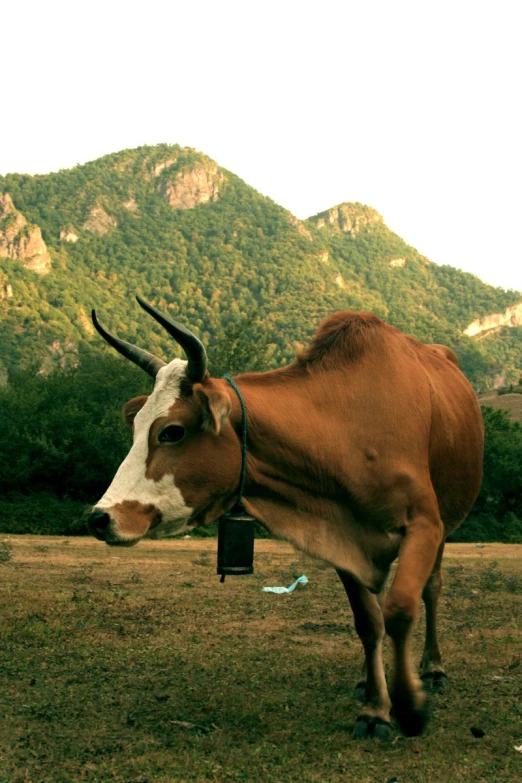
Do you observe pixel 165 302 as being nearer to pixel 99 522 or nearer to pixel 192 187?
pixel 192 187

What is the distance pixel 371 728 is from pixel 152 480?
2204 mm

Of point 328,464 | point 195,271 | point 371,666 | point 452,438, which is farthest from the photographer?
point 195,271

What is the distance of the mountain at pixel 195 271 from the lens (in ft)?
354

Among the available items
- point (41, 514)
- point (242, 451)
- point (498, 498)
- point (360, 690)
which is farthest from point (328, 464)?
point (498, 498)

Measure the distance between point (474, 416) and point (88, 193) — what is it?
167 metres

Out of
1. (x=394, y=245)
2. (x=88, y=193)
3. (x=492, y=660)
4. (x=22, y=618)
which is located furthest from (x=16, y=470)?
(x=394, y=245)

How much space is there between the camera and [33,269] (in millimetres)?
124375

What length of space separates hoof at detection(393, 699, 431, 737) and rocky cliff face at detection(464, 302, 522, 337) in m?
167

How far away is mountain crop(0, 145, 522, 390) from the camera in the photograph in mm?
107750

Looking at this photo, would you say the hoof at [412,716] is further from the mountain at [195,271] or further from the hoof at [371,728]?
the mountain at [195,271]

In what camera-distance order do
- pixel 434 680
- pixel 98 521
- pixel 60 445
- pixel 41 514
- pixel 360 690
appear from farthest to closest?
pixel 60 445 < pixel 41 514 < pixel 434 680 < pixel 360 690 < pixel 98 521

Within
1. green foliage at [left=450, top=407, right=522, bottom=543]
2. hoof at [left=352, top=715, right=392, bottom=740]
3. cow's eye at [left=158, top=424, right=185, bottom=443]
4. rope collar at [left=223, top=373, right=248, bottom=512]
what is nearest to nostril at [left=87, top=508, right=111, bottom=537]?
cow's eye at [left=158, top=424, right=185, bottom=443]

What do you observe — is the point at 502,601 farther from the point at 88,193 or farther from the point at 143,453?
the point at 88,193

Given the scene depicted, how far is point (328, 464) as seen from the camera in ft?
19.5
